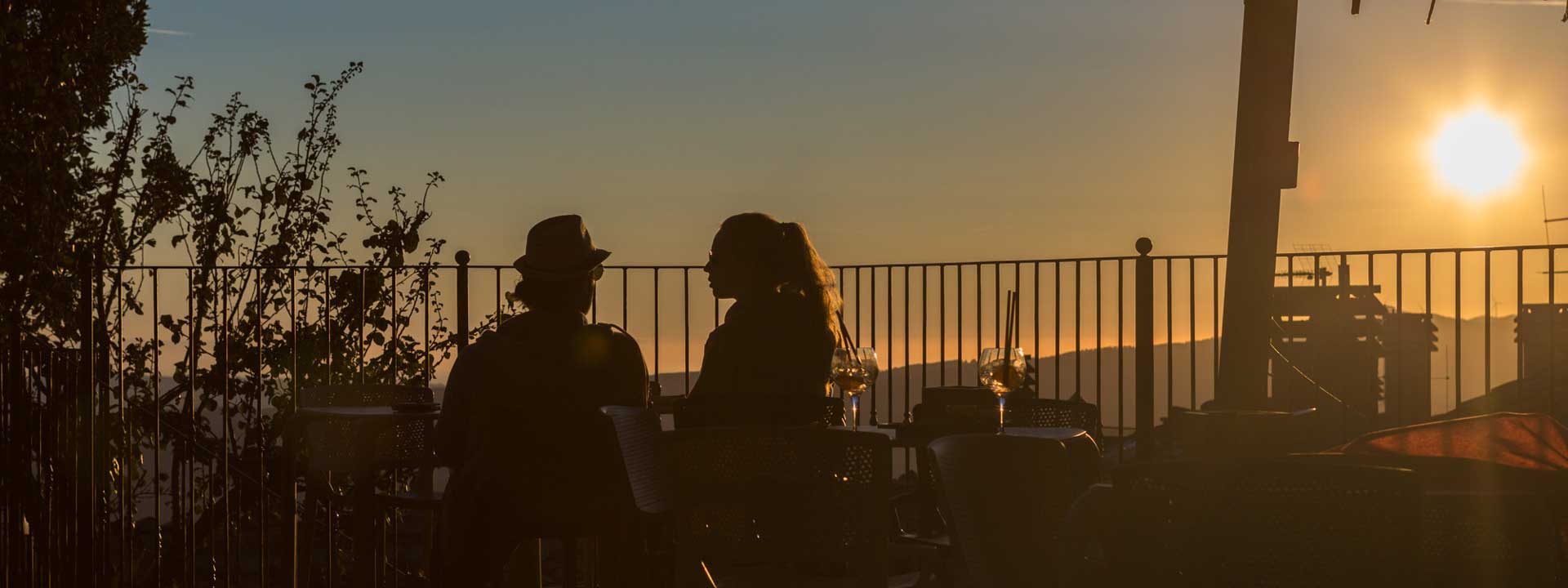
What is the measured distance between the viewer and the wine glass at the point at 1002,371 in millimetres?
4164

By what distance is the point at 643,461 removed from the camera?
2990 millimetres

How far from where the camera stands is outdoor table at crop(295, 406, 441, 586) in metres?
4.53

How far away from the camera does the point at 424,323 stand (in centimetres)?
700

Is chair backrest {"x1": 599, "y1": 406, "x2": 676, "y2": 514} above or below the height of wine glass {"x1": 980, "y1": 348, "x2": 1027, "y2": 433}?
below

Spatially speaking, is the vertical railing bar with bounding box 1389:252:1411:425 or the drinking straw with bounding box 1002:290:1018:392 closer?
the drinking straw with bounding box 1002:290:1018:392

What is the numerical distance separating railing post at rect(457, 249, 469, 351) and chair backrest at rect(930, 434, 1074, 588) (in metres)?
4.59

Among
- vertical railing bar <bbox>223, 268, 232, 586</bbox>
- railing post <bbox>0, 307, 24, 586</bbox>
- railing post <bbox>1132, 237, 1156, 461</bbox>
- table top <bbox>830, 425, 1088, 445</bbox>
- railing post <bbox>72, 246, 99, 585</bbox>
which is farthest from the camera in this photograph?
railing post <bbox>1132, 237, 1156, 461</bbox>

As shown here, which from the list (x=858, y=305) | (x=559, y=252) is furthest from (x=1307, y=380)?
(x=559, y=252)

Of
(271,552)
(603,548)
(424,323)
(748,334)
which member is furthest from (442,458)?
(271,552)

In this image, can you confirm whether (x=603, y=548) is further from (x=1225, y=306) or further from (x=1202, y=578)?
(x=1225, y=306)

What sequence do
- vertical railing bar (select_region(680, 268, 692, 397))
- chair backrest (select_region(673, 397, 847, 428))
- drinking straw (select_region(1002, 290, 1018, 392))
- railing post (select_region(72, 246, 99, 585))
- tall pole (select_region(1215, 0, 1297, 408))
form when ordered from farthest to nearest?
vertical railing bar (select_region(680, 268, 692, 397)), tall pole (select_region(1215, 0, 1297, 408)), railing post (select_region(72, 246, 99, 585)), drinking straw (select_region(1002, 290, 1018, 392)), chair backrest (select_region(673, 397, 847, 428))

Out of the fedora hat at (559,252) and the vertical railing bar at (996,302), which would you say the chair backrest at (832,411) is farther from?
the vertical railing bar at (996,302)

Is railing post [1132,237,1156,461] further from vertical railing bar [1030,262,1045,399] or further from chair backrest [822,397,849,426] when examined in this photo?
chair backrest [822,397,849,426]

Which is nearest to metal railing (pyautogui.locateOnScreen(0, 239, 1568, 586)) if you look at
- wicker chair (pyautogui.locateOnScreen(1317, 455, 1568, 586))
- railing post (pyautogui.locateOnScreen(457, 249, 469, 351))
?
railing post (pyautogui.locateOnScreen(457, 249, 469, 351))
